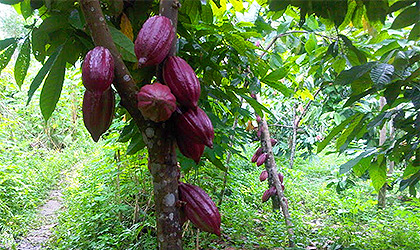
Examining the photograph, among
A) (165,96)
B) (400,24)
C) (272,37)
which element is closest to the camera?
(165,96)

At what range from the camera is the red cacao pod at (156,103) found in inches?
17.2

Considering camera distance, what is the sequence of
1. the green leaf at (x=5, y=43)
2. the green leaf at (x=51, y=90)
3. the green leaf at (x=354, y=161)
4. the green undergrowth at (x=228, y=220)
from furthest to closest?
the green undergrowth at (x=228, y=220) → the green leaf at (x=354, y=161) → the green leaf at (x=5, y=43) → the green leaf at (x=51, y=90)

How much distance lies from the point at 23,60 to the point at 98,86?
411 millimetres

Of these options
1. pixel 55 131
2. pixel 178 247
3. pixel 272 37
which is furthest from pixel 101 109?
pixel 55 131

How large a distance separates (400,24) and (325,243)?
1346 millimetres

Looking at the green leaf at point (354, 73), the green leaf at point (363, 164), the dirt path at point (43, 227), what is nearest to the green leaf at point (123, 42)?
the green leaf at point (354, 73)

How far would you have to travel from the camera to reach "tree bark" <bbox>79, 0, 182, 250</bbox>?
478mm

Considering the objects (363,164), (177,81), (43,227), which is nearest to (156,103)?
(177,81)

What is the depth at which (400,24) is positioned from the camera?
2.56 feet

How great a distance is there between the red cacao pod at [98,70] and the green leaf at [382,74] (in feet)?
1.94

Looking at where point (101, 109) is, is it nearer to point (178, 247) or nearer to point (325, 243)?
point (178, 247)

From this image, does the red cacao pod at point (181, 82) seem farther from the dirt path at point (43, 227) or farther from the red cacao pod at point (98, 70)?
the dirt path at point (43, 227)

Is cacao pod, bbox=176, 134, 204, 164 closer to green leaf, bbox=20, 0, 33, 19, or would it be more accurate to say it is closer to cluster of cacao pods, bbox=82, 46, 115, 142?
cluster of cacao pods, bbox=82, 46, 115, 142

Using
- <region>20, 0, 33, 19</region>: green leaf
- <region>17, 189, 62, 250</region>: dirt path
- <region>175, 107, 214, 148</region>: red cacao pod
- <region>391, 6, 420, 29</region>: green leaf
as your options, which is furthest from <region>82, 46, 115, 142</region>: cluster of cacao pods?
<region>17, 189, 62, 250</region>: dirt path
